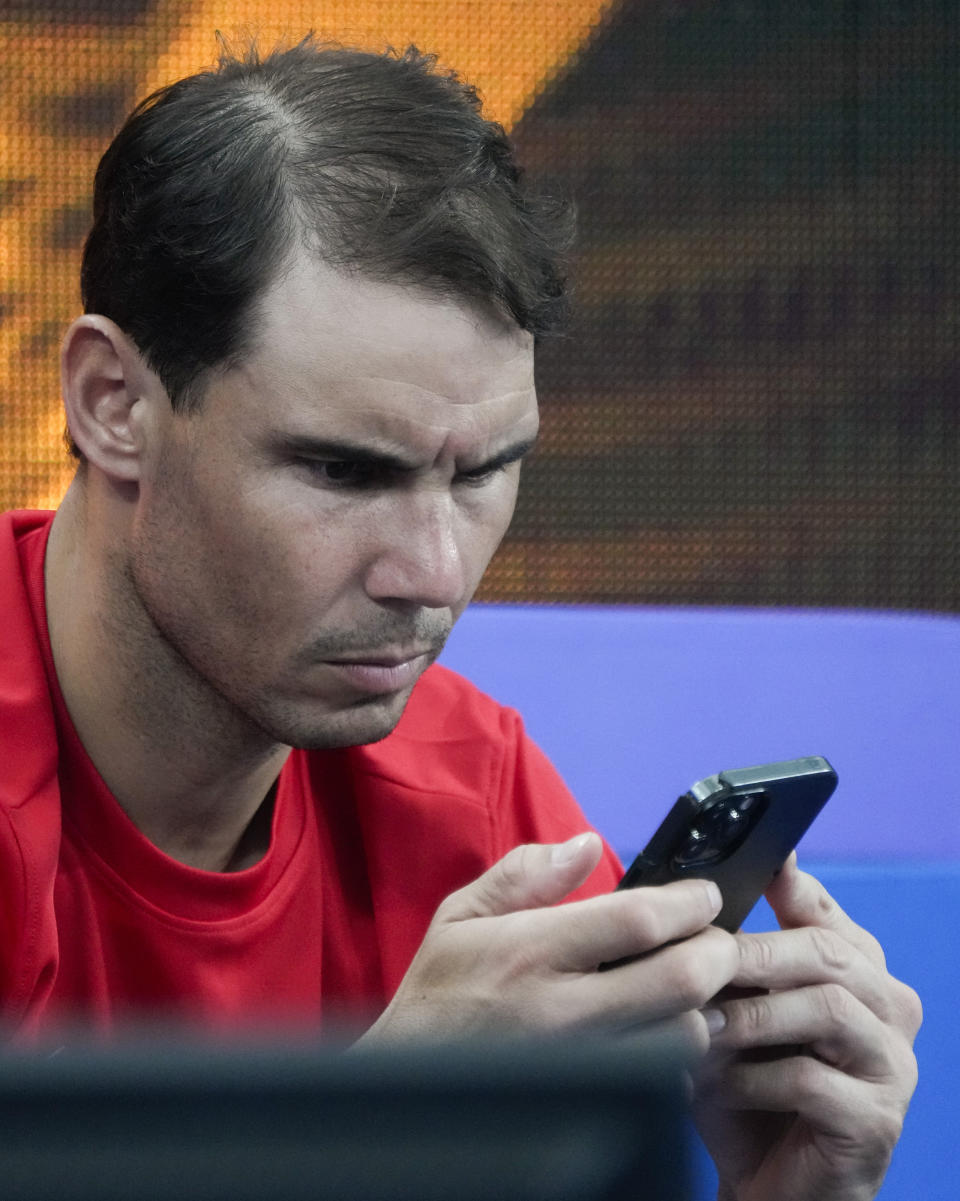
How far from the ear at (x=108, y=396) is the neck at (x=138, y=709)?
0.03 meters

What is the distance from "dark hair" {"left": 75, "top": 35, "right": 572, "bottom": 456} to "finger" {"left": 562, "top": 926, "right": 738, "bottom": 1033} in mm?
300

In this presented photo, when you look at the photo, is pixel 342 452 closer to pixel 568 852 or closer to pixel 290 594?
pixel 290 594

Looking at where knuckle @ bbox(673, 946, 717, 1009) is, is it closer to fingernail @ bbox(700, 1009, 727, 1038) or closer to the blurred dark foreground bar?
fingernail @ bbox(700, 1009, 727, 1038)

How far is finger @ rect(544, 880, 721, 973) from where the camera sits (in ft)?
1.56

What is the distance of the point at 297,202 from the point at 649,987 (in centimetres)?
37

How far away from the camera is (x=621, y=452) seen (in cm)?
190

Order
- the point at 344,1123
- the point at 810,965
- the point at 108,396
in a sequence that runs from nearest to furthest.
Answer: the point at 344,1123 → the point at 810,965 → the point at 108,396

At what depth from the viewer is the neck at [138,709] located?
0.70m

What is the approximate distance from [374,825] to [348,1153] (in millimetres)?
595

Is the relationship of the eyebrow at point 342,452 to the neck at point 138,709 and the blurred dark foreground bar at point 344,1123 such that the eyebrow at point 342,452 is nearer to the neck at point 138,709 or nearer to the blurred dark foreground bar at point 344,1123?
the neck at point 138,709

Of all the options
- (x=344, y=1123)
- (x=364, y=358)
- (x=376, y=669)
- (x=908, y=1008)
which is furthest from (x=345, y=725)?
(x=344, y=1123)

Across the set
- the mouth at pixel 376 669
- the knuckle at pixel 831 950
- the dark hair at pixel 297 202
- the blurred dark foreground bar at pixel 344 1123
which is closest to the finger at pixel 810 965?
the knuckle at pixel 831 950

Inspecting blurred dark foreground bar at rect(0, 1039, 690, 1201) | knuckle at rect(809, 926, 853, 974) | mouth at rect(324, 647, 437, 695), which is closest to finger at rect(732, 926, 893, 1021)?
knuckle at rect(809, 926, 853, 974)

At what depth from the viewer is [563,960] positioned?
49cm
